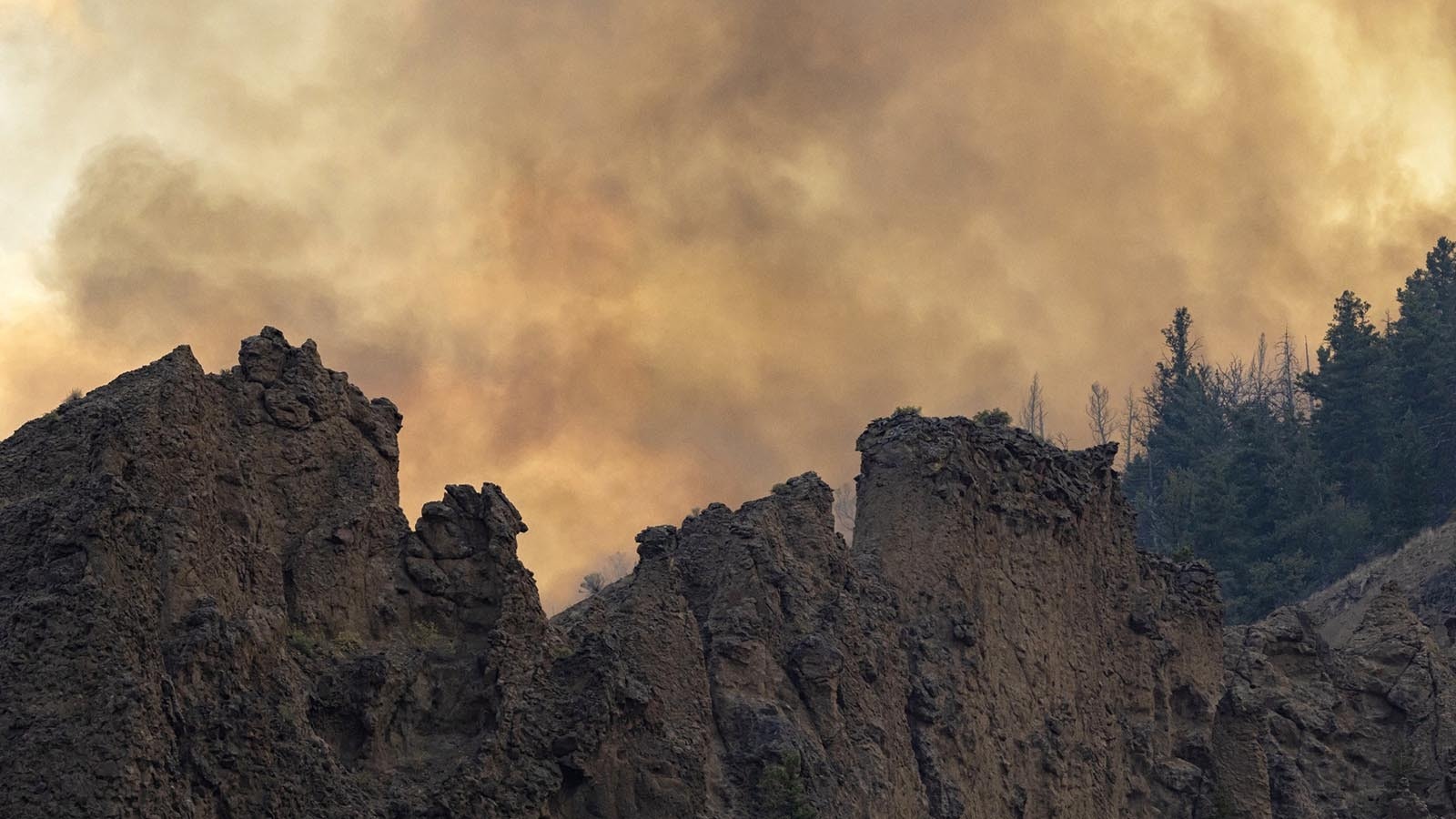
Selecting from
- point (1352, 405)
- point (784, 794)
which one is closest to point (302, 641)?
point (784, 794)

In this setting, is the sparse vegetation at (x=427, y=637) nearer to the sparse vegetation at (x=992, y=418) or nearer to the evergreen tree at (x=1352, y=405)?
the sparse vegetation at (x=992, y=418)

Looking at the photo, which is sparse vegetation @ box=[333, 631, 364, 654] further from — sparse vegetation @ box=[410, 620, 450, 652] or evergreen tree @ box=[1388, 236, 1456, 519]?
evergreen tree @ box=[1388, 236, 1456, 519]

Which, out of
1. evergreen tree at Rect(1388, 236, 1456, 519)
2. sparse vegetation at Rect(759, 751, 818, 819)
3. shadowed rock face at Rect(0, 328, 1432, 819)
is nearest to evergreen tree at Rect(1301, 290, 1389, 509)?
evergreen tree at Rect(1388, 236, 1456, 519)

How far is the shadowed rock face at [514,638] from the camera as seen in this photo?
25.2 metres

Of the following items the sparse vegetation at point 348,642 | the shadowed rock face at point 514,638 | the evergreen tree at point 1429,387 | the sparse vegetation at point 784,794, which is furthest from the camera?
the evergreen tree at point 1429,387

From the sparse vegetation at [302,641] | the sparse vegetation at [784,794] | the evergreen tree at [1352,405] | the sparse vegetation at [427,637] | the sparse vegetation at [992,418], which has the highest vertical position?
the evergreen tree at [1352,405]

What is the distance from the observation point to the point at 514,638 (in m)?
32.0

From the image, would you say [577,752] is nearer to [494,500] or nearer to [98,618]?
[494,500]

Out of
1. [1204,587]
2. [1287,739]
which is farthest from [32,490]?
[1287,739]

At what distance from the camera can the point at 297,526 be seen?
3095 centimetres

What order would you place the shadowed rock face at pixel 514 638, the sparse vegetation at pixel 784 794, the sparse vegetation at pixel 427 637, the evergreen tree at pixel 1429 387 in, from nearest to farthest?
the shadowed rock face at pixel 514 638 < the sparse vegetation at pixel 427 637 < the sparse vegetation at pixel 784 794 < the evergreen tree at pixel 1429 387

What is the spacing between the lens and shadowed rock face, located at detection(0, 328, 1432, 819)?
25.2 meters

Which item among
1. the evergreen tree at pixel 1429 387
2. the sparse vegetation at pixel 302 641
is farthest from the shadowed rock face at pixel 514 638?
the evergreen tree at pixel 1429 387

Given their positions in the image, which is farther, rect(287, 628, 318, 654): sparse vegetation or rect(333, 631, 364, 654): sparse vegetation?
rect(333, 631, 364, 654): sparse vegetation
